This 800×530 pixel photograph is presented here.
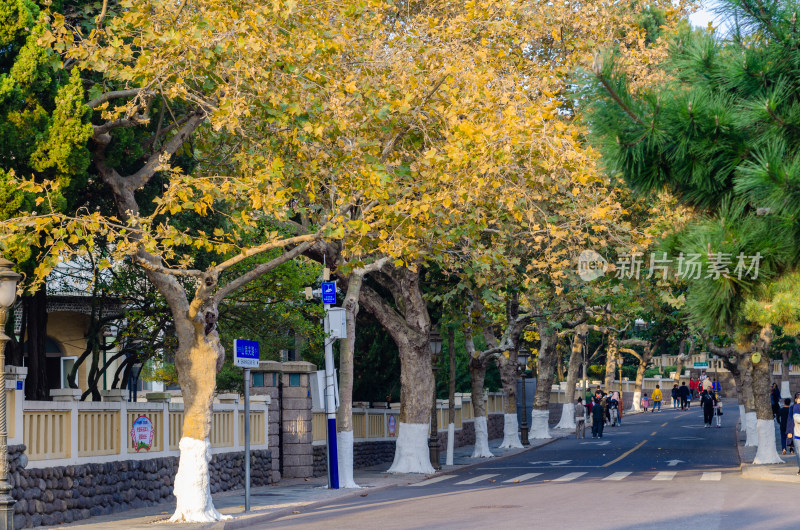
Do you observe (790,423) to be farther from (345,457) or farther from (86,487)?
(86,487)

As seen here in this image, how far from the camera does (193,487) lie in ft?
49.7

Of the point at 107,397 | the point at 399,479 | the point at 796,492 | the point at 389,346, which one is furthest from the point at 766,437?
the point at 107,397

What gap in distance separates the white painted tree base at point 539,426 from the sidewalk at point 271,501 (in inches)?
523

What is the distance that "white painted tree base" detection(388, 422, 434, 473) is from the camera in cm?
2505

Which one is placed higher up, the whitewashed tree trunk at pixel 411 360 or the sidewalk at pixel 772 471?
the whitewashed tree trunk at pixel 411 360

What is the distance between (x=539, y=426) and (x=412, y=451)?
17.8 meters

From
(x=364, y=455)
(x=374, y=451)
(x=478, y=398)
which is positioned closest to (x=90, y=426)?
(x=364, y=455)

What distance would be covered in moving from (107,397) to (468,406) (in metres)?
25.1

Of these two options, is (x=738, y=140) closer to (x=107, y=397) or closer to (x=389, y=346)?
(x=107, y=397)

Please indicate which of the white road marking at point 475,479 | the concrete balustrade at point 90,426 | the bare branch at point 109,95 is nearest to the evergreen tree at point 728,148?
the bare branch at point 109,95

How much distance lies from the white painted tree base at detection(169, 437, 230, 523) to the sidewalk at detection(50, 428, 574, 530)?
316 mm

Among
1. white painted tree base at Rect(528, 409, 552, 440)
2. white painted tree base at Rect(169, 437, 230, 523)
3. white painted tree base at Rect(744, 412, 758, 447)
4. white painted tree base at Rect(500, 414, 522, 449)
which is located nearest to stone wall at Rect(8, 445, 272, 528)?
white painted tree base at Rect(169, 437, 230, 523)

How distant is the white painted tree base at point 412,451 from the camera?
986 inches

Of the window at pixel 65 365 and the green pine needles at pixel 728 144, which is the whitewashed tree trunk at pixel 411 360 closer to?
the window at pixel 65 365
